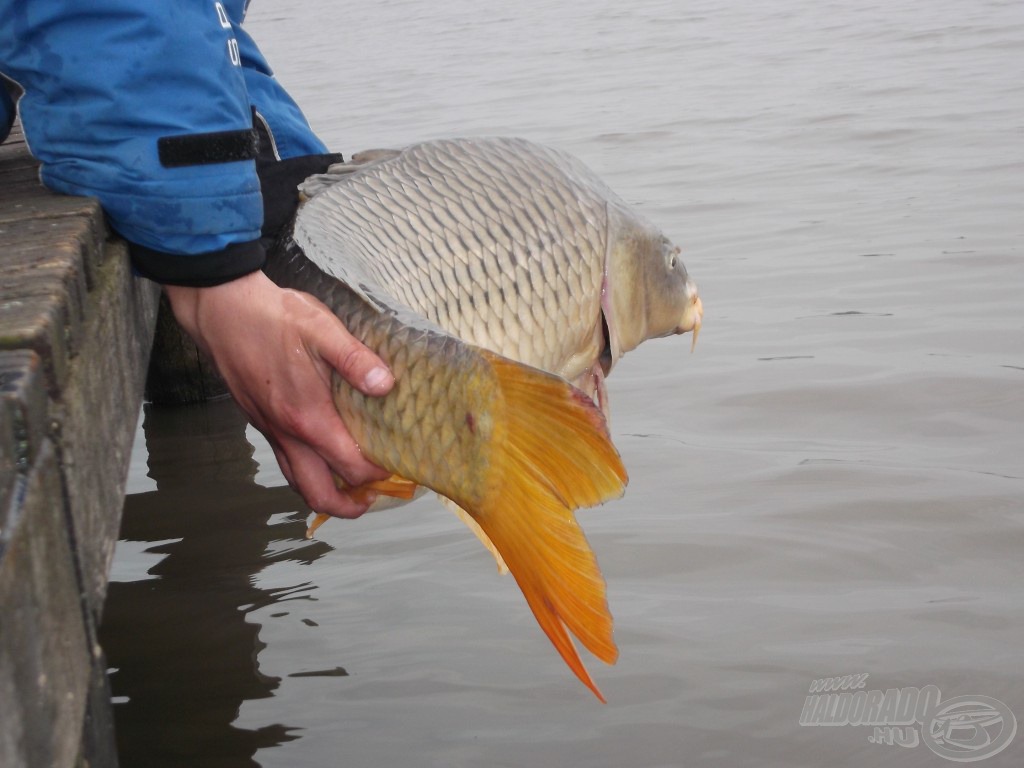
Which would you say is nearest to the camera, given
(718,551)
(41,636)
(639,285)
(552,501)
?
(41,636)

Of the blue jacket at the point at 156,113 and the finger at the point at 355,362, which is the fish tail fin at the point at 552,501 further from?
the blue jacket at the point at 156,113

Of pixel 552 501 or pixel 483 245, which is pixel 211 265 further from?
pixel 552 501

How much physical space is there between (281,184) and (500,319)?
48cm

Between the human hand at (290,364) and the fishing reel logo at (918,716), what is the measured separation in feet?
2.90

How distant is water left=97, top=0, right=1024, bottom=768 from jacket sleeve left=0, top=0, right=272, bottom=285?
0.88 metres

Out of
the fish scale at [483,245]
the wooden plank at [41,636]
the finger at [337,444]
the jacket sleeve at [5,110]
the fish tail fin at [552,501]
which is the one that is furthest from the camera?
the jacket sleeve at [5,110]

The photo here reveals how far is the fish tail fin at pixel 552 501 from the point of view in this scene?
1260mm

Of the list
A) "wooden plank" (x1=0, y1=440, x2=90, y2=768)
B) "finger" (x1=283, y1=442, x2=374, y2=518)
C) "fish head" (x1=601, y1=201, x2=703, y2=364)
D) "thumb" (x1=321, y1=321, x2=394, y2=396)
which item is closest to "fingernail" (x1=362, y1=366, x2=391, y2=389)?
"thumb" (x1=321, y1=321, x2=394, y2=396)

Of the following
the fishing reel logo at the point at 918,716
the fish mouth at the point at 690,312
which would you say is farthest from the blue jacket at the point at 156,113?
the fishing reel logo at the point at 918,716

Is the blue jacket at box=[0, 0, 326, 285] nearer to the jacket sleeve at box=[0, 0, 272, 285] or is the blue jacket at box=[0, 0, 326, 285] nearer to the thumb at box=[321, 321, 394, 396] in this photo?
the jacket sleeve at box=[0, 0, 272, 285]

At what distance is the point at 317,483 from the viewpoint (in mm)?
1653

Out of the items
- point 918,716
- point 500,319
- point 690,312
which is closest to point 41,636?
point 500,319

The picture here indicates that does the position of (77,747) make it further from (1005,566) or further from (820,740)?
(1005,566)

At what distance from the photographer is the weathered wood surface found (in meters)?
0.96
